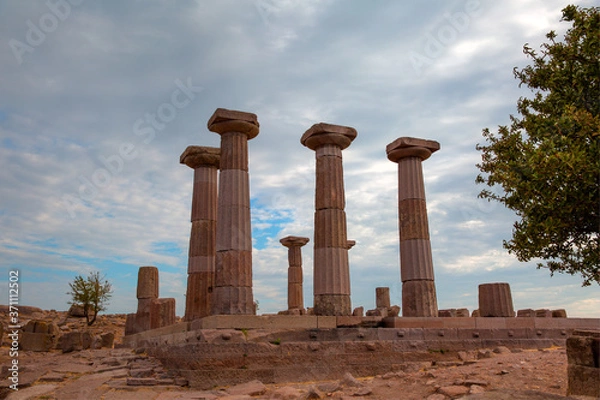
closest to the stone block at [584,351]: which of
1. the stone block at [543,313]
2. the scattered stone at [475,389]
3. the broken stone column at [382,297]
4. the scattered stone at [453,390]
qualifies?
the scattered stone at [475,389]

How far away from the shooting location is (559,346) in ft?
53.9

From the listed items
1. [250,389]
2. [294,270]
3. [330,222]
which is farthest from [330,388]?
[294,270]

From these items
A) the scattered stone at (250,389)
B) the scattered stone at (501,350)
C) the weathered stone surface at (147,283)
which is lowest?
the scattered stone at (250,389)

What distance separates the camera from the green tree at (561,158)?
344 inches

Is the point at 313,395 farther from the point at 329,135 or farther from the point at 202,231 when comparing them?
the point at 202,231

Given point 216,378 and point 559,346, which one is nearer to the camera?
point 216,378

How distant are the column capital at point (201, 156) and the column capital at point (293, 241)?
10028mm

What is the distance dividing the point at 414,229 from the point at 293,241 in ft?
37.9

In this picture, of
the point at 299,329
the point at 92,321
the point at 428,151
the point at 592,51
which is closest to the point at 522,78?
the point at 592,51

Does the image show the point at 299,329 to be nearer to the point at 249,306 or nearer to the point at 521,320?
the point at 249,306

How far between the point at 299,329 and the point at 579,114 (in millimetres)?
8500

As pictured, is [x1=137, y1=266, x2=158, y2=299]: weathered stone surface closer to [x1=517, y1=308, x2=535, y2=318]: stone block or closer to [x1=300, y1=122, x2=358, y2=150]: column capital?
[x1=300, y1=122, x2=358, y2=150]: column capital

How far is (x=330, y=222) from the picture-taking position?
646 inches

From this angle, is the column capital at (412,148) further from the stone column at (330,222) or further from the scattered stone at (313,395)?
the scattered stone at (313,395)
